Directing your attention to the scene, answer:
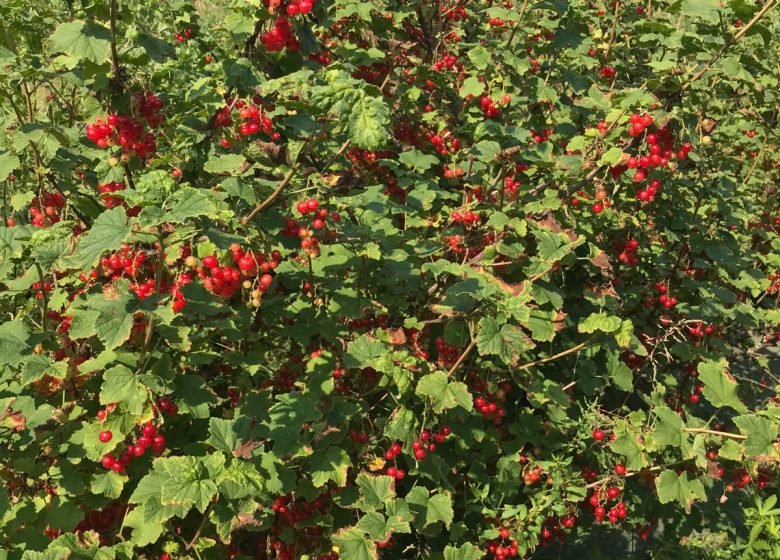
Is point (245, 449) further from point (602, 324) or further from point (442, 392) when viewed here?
point (602, 324)

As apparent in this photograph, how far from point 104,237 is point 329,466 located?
1820mm

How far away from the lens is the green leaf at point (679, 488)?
3.74 metres

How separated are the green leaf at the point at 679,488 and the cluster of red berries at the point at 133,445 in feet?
9.76

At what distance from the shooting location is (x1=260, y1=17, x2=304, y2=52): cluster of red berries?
2950mm

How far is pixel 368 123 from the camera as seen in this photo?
246cm

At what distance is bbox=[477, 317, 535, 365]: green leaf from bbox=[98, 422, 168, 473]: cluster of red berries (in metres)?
1.70

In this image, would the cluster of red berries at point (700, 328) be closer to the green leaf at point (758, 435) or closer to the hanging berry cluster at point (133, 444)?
the green leaf at point (758, 435)

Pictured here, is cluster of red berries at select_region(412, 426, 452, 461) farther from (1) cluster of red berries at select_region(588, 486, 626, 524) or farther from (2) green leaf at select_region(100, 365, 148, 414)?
(2) green leaf at select_region(100, 365, 148, 414)

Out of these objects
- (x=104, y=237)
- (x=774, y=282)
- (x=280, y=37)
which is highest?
(x=280, y=37)

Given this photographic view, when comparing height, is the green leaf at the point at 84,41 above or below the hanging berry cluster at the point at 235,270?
above

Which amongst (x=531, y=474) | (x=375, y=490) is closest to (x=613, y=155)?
Answer: (x=531, y=474)

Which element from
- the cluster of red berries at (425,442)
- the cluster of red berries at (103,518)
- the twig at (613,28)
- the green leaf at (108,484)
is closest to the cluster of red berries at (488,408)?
the cluster of red berries at (425,442)

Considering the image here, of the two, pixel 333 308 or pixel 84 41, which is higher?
pixel 84 41

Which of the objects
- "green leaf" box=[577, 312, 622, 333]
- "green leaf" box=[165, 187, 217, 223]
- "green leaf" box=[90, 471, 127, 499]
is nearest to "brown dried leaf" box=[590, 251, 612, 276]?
"green leaf" box=[577, 312, 622, 333]
